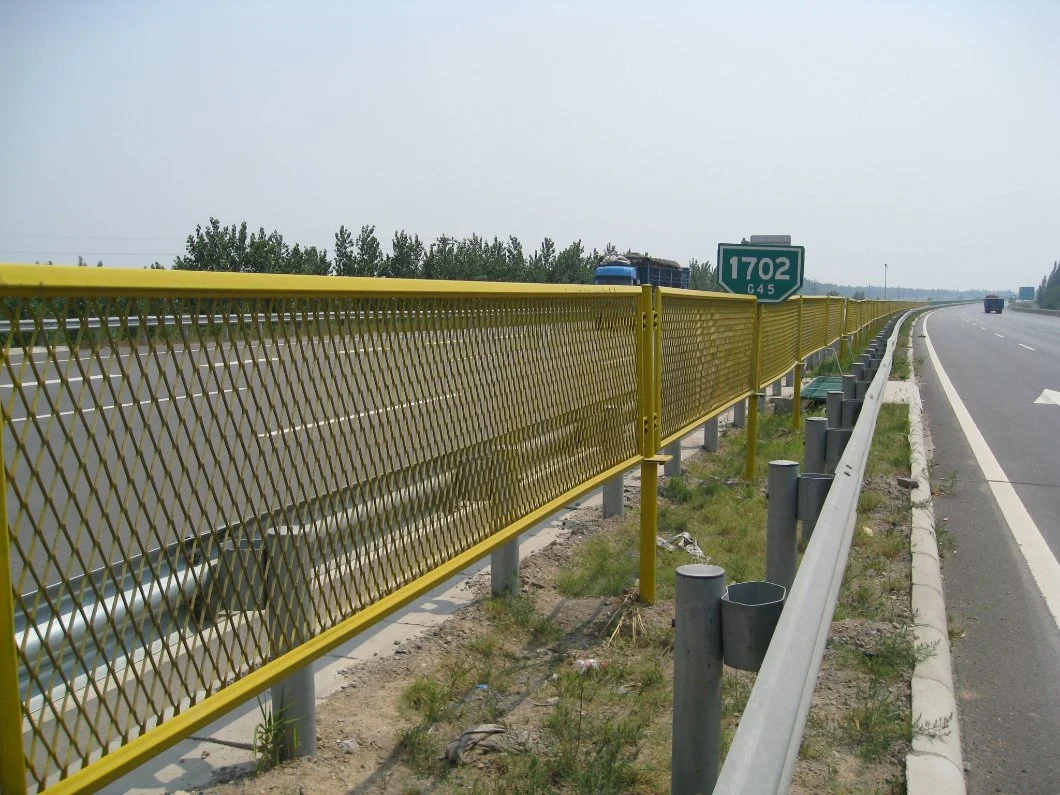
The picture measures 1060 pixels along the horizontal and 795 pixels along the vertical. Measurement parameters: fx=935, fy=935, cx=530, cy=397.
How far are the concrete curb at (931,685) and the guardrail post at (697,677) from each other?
1196 mm

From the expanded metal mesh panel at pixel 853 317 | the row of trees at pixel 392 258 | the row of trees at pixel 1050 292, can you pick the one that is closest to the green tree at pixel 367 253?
the row of trees at pixel 392 258

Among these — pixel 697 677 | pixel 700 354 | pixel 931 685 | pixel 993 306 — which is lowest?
pixel 993 306

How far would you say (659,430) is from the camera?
5.55 metres

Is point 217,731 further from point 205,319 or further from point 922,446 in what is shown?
point 922,446

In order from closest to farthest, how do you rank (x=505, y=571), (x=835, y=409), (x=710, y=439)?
(x=505, y=571) < (x=835, y=409) < (x=710, y=439)

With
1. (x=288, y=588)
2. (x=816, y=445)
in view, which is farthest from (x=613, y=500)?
(x=288, y=588)

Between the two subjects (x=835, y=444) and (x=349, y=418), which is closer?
(x=349, y=418)

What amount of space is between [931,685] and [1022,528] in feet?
12.7

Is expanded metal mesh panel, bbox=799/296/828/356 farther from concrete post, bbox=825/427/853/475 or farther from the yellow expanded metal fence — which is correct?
the yellow expanded metal fence

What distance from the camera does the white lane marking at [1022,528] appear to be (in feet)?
19.3

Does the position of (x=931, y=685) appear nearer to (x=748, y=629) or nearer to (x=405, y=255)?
(x=748, y=629)

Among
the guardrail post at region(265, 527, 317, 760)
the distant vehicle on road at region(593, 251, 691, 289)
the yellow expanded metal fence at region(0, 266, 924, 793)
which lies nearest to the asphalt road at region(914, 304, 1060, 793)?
the yellow expanded metal fence at region(0, 266, 924, 793)

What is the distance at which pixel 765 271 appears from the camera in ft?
30.9

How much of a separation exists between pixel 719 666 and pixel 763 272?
24.7 feet
